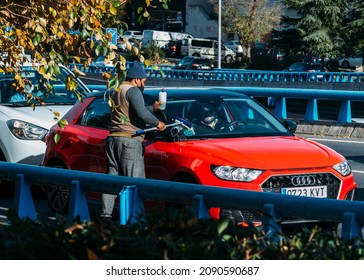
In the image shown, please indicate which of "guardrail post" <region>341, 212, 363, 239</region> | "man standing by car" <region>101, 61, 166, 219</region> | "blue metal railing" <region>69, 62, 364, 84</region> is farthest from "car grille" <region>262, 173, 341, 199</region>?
"blue metal railing" <region>69, 62, 364, 84</region>

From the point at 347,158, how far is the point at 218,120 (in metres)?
7.28

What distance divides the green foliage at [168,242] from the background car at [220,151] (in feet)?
12.9

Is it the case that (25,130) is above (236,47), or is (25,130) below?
above

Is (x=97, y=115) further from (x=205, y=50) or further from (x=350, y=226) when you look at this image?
(x=205, y=50)

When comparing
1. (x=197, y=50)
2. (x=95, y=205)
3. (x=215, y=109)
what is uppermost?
(x=215, y=109)

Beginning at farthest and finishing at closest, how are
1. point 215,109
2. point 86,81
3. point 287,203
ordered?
point 86,81 < point 215,109 < point 287,203

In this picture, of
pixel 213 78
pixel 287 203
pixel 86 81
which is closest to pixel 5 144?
pixel 287 203

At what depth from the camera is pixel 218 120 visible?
1067cm

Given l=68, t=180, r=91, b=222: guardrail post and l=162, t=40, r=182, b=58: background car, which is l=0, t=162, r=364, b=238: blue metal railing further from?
l=162, t=40, r=182, b=58: background car

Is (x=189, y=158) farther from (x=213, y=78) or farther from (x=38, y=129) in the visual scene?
(x=213, y=78)

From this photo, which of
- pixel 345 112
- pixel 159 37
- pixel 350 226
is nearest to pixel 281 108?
pixel 345 112
